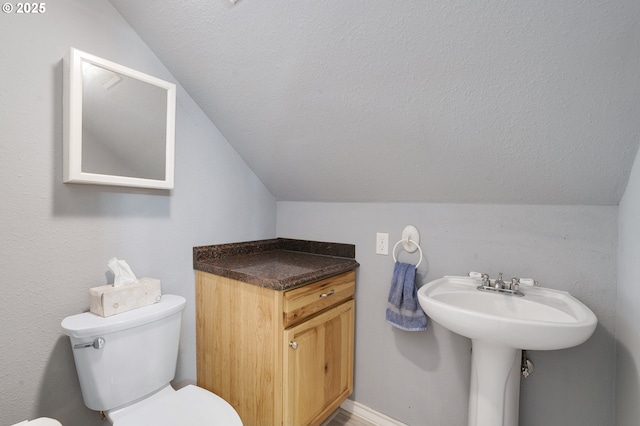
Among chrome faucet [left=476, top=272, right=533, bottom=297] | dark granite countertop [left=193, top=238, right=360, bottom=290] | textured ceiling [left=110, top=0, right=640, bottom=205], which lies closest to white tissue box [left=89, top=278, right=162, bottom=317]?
dark granite countertop [left=193, top=238, right=360, bottom=290]

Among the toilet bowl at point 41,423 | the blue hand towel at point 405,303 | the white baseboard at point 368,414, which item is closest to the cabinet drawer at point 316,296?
the blue hand towel at point 405,303

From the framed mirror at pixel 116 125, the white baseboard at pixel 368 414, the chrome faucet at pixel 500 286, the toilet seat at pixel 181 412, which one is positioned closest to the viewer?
the toilet seat at pixel 181 412

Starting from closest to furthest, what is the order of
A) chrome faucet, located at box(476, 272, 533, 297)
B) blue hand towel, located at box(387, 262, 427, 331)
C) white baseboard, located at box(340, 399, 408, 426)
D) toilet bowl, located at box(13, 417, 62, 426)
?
toilet bowl, located at box(13, 417, 62, 426)
chrome faucet, located at box(476, 272, 533, 297)
blue hand towel, located at box(387, 262, 427, 331)
white baseboard, located at box(340, 399, 408, 426)

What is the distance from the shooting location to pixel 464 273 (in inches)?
54.7

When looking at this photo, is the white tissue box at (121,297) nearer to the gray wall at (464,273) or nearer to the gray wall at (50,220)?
the gray wall at (50,220)

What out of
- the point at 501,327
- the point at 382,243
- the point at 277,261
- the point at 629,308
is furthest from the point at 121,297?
the point at 629,308

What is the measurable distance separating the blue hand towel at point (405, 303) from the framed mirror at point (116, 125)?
1186 mm

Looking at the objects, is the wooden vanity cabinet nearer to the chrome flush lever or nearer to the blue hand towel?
the blue hand towel

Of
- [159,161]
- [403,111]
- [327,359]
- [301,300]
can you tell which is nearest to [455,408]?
[327,359]

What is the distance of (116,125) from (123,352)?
895 mm

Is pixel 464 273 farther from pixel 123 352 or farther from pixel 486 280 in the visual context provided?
pixel 123 352

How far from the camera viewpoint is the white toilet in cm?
101

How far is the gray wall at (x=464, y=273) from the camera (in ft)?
3.71

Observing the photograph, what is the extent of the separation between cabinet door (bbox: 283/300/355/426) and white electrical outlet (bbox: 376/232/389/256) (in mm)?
338
